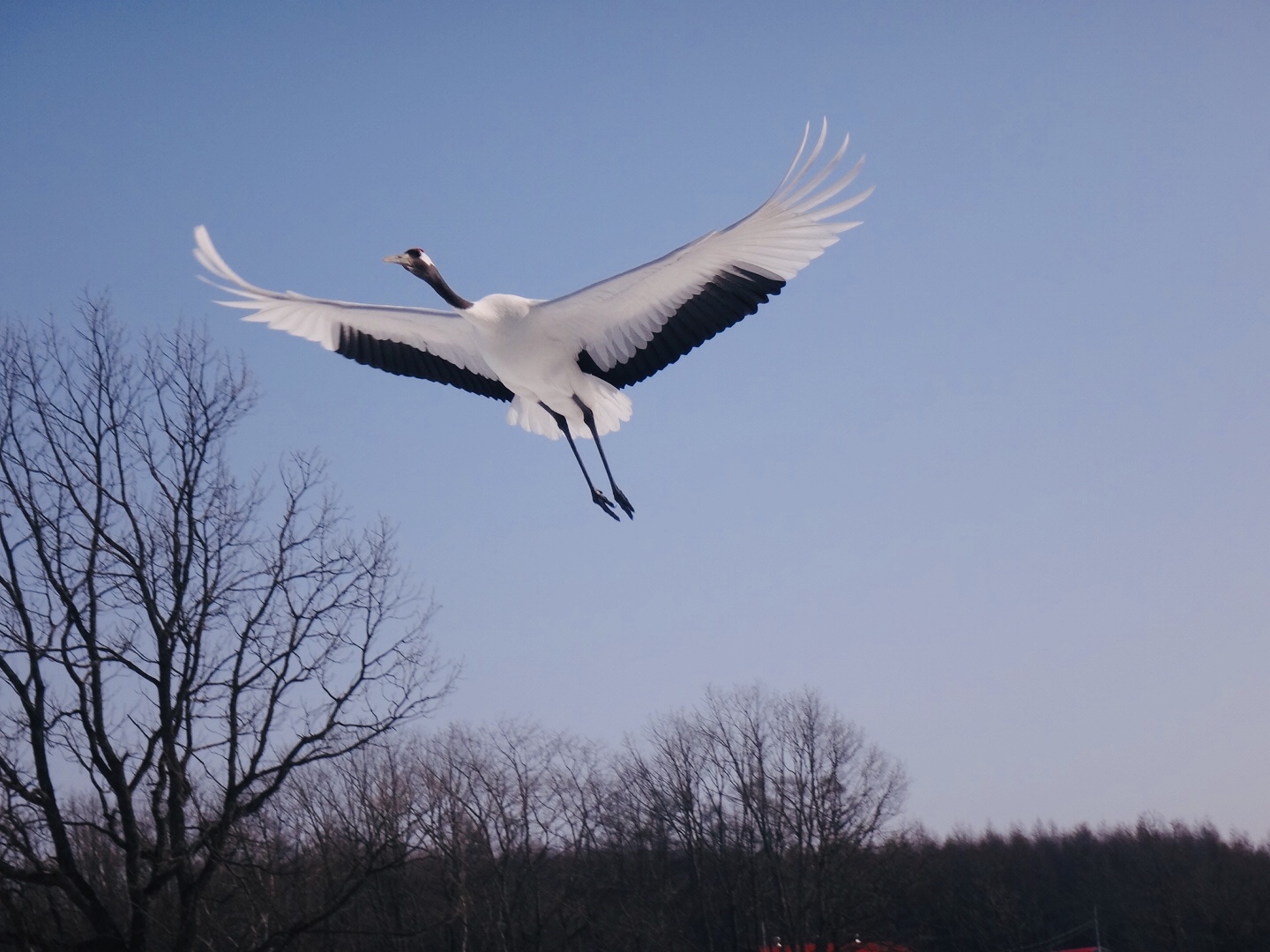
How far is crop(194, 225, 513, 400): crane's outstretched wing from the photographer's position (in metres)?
8.59

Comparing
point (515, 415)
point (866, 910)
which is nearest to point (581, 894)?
point (866, 910)

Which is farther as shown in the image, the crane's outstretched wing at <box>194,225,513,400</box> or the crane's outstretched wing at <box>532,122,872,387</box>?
the crane's outstretched wing at <box>194,225,513,400</box>

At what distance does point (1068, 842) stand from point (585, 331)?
2459 inches

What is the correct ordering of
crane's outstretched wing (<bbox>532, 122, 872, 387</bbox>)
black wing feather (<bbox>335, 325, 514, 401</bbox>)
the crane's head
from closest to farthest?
crane's outstretched wing (<bbox>532, 122, 872, 387</bbox>)
the crane's head
black wing feather (<bbox>335, 325, 514, 401</bbox>)

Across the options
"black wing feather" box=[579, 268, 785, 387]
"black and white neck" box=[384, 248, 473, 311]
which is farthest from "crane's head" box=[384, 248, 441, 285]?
"black wing feather" box=[579, 268, 785, 387]

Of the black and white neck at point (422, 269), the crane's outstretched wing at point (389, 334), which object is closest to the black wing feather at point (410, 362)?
the crane's outstretched wing at point (389, 334)

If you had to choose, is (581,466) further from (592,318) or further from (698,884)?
(698,884)

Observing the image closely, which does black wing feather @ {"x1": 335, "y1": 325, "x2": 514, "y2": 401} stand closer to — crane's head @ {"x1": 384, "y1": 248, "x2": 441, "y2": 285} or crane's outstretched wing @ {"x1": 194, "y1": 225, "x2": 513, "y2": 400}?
crane's outstretched wing @ {"x1": 194, "y1": 225, "x2": 513, "y2": 400}

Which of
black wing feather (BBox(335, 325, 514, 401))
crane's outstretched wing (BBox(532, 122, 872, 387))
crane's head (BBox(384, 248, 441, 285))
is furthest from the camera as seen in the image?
black wing feather (BBox(335, 325, 514, 401))

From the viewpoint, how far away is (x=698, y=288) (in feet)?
25.1

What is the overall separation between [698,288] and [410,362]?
2677mm

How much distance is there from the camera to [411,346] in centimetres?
925

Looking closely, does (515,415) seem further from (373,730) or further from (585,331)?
(373,730)

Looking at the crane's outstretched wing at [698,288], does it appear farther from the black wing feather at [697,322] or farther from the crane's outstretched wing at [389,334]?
the crane's outstretched wing at [389,334]
